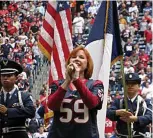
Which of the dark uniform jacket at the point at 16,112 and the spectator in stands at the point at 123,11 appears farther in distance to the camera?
the spectator in stands at the point at 123,11

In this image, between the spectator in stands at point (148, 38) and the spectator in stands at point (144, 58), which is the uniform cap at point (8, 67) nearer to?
the spectator in stands at point (144, 58)

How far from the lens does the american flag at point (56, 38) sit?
30.1ft

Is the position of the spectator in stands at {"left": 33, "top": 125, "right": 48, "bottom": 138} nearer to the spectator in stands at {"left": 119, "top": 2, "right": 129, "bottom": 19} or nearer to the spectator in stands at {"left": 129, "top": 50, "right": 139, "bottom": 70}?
the spectator in stands at {"left": 129, "top": 50, "right": 139, "bottom": 70}

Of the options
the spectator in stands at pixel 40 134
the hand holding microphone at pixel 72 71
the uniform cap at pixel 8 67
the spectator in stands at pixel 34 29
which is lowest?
the spectator in stands at pixel 40 134

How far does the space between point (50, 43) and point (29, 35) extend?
1564cm

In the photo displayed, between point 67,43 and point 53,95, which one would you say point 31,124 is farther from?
point 53,95

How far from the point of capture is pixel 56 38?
9.31 meters

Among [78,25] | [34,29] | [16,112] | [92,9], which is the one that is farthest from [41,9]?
[16,112]

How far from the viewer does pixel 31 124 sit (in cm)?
1450

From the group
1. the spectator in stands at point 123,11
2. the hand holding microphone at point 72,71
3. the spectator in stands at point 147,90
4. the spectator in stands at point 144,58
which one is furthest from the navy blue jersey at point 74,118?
the spectator in stands at point 123,11

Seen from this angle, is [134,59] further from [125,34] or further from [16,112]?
[16,112]

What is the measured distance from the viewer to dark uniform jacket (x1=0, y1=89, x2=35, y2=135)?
7582 millimetres

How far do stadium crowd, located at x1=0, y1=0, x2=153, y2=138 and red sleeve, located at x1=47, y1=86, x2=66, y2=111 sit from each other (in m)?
11.6

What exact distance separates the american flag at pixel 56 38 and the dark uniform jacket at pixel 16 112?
4.53ft
